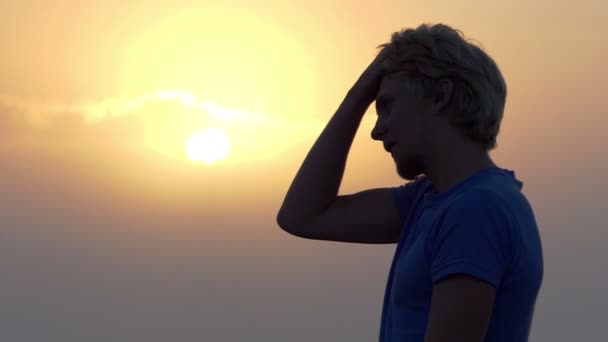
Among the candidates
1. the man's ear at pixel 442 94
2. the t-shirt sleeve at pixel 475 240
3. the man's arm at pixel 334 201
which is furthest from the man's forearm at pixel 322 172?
the t-shirt sleeve at pixel 475 240

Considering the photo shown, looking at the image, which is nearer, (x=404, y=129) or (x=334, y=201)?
(x=404, y=129)

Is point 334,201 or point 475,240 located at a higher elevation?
point 334,201

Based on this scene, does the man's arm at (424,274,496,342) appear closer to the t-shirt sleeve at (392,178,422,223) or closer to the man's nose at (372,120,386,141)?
the man's nose at (372,120,386,141)

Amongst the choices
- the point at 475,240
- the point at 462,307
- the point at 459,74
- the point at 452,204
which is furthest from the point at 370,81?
the point at 462,307

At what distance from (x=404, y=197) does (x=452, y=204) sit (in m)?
1.04

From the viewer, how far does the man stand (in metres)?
2.72

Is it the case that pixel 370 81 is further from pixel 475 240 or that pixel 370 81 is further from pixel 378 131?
pixel 475 240

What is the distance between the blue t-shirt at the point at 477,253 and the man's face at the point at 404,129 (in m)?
0.13

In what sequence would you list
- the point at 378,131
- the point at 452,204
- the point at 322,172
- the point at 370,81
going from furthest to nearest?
the point at 322,172, the point at 370,81, the point at 378,131, the point at 452,204

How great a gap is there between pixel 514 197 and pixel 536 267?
22 cm

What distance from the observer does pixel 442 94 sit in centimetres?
311

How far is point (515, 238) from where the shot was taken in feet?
9.13

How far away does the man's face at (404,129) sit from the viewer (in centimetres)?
312

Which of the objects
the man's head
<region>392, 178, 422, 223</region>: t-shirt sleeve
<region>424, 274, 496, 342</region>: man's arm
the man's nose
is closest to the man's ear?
the man's head
